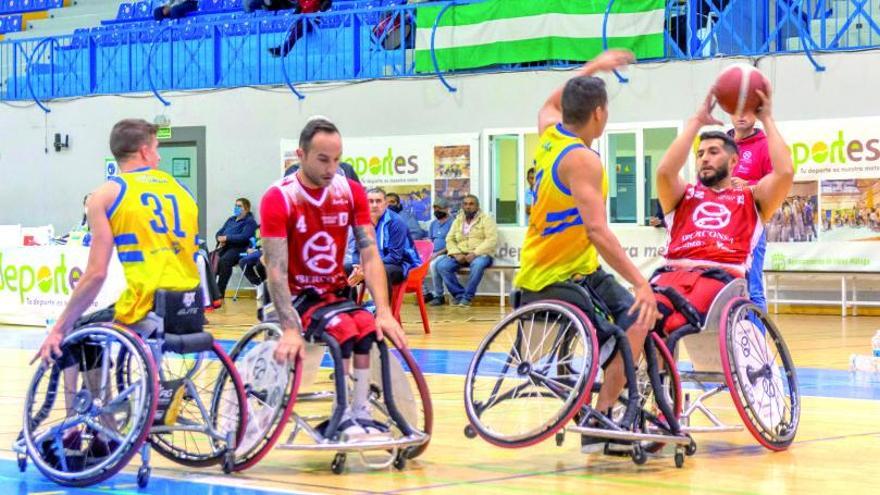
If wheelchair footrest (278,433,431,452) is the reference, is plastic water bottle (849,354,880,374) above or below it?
below

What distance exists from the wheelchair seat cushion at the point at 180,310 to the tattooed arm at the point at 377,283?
2.35ft

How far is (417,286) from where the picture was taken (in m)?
15.4

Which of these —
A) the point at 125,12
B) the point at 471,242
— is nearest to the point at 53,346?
the point at 471,242

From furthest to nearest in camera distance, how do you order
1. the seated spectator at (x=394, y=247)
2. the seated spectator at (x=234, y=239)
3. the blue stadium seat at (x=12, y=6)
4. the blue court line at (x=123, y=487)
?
the blue stadium seat at (x=12, y=6)
the seated spectator at (x=234, y=239)
the seated spectator at (x=394, y=247)
the blue court line at (x=123, y=487)

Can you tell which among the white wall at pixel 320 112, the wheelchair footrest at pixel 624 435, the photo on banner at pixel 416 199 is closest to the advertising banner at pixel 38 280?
the photo on banner at pixel 416 199

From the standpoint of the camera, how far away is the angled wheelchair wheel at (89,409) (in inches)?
233

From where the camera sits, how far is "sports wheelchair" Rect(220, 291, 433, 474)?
6.24 metres

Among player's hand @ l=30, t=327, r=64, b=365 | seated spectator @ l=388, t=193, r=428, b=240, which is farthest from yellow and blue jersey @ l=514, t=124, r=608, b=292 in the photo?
seated spectator @ l=388, t=193, r=428, b=240

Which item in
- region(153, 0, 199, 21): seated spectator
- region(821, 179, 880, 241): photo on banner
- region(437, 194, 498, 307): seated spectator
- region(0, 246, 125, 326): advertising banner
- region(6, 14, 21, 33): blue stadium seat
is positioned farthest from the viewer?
region(6, 14, 21, 33): blue stadium seat

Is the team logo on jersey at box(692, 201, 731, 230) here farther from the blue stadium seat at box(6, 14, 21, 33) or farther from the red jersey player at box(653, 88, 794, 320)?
the blue stadium seat at box(6, 14, 21, 33)

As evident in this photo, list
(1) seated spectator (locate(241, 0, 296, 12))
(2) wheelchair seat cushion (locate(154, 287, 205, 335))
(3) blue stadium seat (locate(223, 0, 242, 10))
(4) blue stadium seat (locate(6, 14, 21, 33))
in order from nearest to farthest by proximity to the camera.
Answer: (2) wheelchair seat cushion (locate(154, 287, 205, 335)), (1) seated spectator (locate(241, 0, 296, 12)), (3) blue stadium seat (locate(223, 0, 242, 10)), (4) blue stadium seat (locate(6, 14, 21, 33))

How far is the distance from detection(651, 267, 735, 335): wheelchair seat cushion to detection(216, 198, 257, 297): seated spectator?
48.8 feet

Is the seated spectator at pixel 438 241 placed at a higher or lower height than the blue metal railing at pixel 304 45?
lower

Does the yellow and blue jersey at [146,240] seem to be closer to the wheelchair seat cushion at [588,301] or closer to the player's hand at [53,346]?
the player's hand at [53,346]
